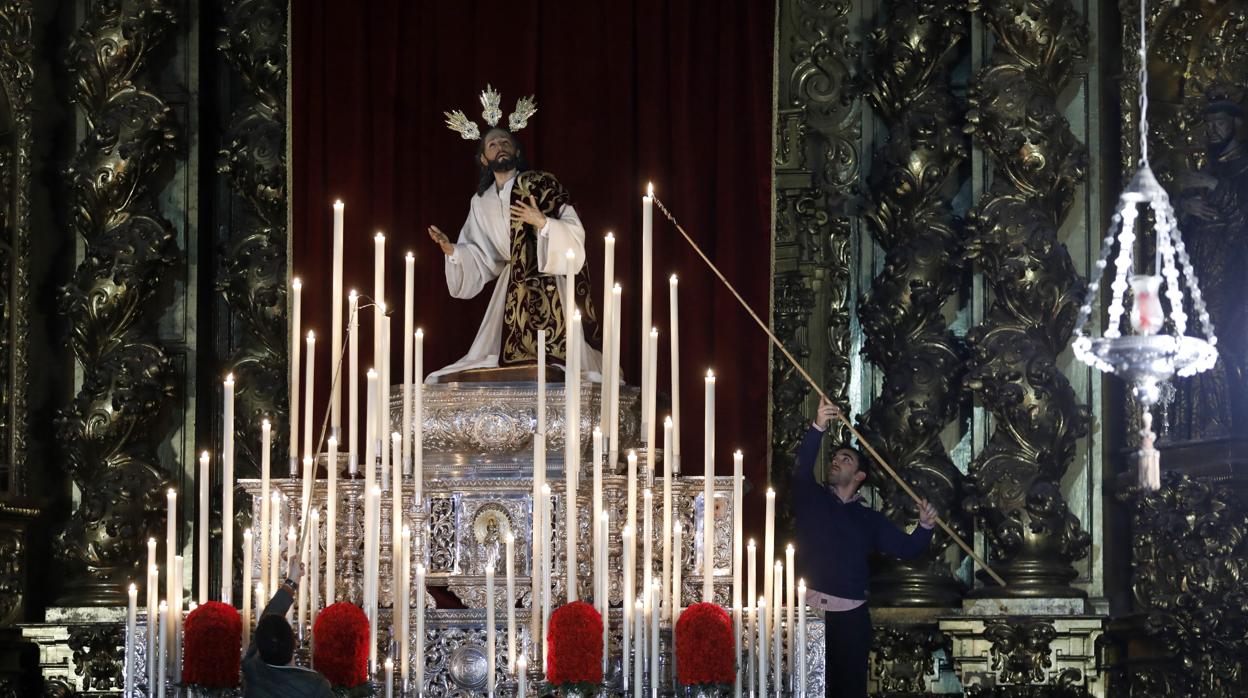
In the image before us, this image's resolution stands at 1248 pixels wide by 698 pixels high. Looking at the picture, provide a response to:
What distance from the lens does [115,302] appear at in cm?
998

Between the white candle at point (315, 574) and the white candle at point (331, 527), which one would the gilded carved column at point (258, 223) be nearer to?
the white candle at point (315, 574)

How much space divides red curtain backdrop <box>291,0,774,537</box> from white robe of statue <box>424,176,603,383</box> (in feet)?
2.35

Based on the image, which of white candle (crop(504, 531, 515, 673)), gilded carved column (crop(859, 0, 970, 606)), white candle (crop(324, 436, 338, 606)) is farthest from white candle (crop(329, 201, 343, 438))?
gilded carved column (crop(859, 0, 970, 606))

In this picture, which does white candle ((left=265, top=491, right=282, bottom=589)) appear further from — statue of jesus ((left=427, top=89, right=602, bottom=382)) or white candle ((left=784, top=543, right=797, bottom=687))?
white candle ((left=784, top=543, right=797, bottom=687))

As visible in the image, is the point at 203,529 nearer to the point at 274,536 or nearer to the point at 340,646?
the point at 274,536

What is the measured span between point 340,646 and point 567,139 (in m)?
3.50

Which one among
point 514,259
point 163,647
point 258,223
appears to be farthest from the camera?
point 258,223

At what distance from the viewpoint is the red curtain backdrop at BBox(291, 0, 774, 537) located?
33.7 feet

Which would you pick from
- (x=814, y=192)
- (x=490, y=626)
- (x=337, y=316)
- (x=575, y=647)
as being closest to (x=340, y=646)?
(x=490, y=626)

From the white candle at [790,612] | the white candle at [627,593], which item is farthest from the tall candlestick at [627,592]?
the white candle at [790,612]

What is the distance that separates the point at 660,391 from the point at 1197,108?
9.03 ft

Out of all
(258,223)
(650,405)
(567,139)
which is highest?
(567,139)

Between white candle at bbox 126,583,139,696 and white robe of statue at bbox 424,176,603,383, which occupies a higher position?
white robe of statue at bbox 424,176,603,383

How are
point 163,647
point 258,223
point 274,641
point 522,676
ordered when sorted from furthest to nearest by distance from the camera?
1. point 258,223
2. point 163,647
3. point 522,676
4. point 274,641
